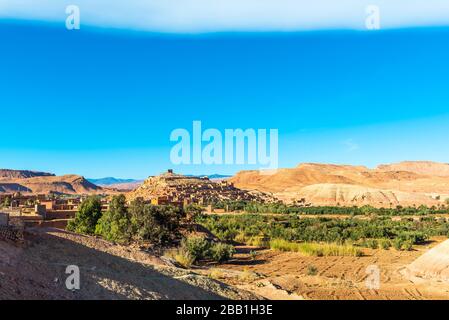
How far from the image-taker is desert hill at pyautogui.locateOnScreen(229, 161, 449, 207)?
3588 inches

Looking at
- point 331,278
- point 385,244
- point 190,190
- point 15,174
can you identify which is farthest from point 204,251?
point 15,174

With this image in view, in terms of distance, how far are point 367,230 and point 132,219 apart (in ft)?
75.9

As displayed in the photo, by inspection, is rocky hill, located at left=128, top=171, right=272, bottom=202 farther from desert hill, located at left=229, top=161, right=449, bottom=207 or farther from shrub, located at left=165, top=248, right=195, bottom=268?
shrub, located at left=165, top=248, right=195, bottom=268

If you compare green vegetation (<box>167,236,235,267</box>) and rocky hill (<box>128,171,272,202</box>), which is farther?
rocky hill (<box>128,171,272,202</box>)

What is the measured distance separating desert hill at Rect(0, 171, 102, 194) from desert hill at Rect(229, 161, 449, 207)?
57.4m

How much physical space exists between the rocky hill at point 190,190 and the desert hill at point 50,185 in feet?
171

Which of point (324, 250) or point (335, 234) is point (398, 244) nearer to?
point (335, 234)

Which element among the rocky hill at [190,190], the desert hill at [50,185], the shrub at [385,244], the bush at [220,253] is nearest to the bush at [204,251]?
the bush at [220,253]

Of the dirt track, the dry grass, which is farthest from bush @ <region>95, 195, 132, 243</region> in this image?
the dry grass

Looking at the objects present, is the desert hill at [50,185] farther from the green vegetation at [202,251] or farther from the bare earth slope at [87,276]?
the bare earth slope at [87,276]

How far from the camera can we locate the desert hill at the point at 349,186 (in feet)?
299

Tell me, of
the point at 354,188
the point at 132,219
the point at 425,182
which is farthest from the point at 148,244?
the point at 425,182

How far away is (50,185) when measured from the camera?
500 ft
